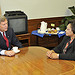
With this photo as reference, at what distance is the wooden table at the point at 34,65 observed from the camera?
142 centimetres

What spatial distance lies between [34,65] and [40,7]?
3.13 metres

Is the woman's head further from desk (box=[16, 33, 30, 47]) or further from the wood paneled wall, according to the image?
the wood paneled wall

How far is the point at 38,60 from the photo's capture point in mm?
1717

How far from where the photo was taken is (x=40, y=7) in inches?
175

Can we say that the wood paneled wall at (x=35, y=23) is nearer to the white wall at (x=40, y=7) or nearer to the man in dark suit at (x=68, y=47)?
the white wall at (x=40, y=7)

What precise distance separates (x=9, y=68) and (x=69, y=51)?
842 mm

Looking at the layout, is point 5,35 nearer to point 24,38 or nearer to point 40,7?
point 24,38

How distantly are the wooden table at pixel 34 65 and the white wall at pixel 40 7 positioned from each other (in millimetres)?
2409

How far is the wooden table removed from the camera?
1420mm

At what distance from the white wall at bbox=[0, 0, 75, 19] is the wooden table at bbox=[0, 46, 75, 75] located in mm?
2409

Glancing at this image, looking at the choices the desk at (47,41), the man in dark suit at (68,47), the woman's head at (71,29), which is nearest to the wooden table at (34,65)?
the man in dark suit at (68,47)

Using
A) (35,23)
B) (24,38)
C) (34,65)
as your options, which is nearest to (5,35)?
(34,65)

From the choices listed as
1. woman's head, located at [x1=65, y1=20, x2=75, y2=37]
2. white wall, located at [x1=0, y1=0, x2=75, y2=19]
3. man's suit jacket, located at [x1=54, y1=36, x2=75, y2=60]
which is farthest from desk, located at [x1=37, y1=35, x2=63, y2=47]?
woman's head, located at [x1=65, y1=20, x2=75, y2=37]

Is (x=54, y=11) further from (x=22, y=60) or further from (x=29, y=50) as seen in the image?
(x=22, y=60)
